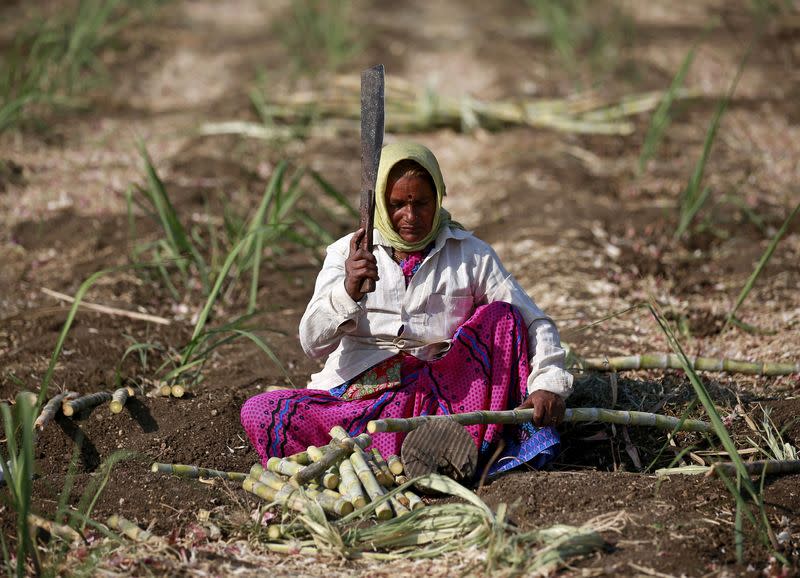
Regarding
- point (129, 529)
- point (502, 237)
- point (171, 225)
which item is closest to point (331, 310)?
point (129, 529)

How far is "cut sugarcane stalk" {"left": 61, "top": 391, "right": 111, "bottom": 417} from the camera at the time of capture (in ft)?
9.60

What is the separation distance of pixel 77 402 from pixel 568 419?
1409 mm

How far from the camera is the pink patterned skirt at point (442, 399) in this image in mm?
2717

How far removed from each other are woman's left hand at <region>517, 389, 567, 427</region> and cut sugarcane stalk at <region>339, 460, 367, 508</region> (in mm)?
493

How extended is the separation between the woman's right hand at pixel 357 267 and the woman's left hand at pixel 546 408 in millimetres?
514

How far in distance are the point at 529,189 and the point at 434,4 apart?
17.8 feet

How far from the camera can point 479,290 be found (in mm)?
2832

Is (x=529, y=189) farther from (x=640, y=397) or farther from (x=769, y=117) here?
(x=640, y=397)

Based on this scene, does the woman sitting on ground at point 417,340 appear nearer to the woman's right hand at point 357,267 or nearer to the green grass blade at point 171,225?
the woman's right hand at point 357,267

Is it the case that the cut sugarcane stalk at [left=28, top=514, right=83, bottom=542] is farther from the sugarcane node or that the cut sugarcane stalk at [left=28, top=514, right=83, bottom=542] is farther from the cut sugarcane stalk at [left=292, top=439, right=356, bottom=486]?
the sugarcane node

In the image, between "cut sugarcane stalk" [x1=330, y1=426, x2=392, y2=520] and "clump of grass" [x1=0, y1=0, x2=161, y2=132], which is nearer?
"cut sugarcane stalk" [x1=330, y1=426, x2=392, y2=520]

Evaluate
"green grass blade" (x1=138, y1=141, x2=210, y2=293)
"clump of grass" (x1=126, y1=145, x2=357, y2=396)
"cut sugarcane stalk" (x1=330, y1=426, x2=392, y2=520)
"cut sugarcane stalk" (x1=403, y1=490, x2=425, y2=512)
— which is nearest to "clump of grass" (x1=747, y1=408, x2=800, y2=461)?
"cut sugarcane stalk" (x1=403, y1=490, x2=425, y2=512)

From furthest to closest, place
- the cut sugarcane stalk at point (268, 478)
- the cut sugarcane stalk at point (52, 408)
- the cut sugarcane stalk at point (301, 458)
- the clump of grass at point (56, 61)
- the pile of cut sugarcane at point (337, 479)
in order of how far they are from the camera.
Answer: the clump of grass at point (56, 61)
the cut sugarcane stalk at point (52, 408)
the cut sugarcane stalk at point (301, 458)
the cut sugarcane stalk at point (268, 478)
the pile of cut sugarcane at point (337, 479)

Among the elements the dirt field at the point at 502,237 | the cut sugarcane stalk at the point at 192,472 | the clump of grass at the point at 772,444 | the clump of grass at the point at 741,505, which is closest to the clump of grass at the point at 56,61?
the dirt field at the point at 502,237
